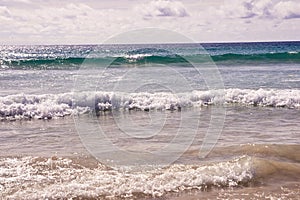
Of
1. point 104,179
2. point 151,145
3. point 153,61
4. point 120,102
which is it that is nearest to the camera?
point 104,179

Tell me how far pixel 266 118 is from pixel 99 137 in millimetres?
5754

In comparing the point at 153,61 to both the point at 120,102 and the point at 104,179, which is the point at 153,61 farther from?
the point at 104,179

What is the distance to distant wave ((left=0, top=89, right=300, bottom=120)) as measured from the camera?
1456 centimetres

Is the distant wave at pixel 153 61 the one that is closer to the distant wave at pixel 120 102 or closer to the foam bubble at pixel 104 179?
the distant wave at pixel 120 102

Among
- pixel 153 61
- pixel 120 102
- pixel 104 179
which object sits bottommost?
pixel 104 179

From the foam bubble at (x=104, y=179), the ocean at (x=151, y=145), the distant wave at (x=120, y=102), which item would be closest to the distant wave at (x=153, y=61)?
the ocean at (x=151, y=145)

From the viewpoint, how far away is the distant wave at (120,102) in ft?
47.8

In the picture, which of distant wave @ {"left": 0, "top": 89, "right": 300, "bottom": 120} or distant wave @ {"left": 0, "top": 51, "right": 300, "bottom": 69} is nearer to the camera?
distant wave @ {"left": 0, "top": 89, "right": 300, "bottom": 120}

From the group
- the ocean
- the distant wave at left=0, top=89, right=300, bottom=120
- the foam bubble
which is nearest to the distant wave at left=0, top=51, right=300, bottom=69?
the ocean

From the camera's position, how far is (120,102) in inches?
639

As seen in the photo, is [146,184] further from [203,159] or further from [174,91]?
[174,91]

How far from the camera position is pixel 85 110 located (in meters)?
15.2

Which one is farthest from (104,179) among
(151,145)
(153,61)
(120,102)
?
(153,61)

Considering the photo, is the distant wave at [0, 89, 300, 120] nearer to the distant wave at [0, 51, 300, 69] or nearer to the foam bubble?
the foam bubble
